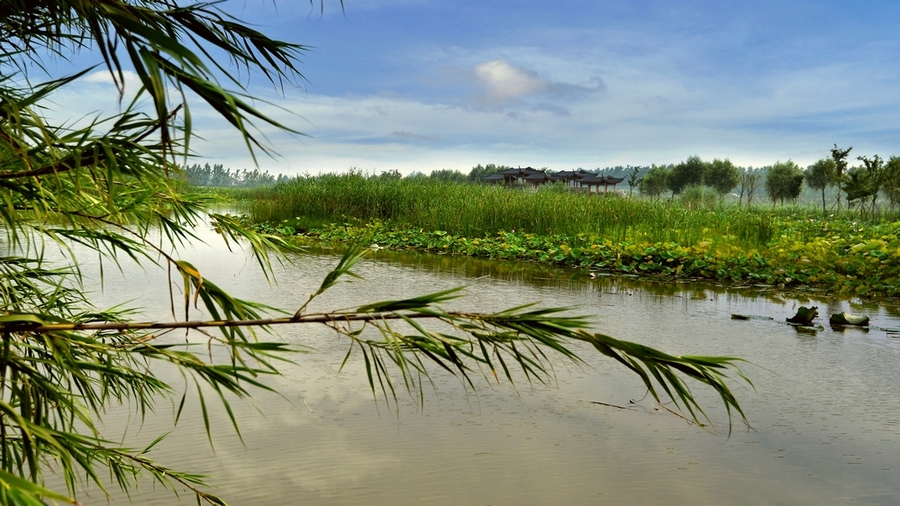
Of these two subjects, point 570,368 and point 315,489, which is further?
point 570,368

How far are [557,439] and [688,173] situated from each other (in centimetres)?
5983

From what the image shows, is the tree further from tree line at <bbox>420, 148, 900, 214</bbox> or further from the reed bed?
tree line at <bbox>420, 148, 900, 214</bbox>

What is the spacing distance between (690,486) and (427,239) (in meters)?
Answer: 10.1

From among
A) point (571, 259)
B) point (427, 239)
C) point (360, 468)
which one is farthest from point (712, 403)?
point (427, 239)

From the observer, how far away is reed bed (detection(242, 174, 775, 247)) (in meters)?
12.1

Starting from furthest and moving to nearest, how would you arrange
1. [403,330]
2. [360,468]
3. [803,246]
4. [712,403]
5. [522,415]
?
[803,246] < [403,330] < [712,403] < [522,415] < [360,468]

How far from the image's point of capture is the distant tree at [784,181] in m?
51.3

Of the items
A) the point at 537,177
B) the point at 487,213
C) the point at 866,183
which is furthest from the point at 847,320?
the point at 537,177

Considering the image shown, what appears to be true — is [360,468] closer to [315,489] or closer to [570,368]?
[315,489]

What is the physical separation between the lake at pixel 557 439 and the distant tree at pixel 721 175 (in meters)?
57.1

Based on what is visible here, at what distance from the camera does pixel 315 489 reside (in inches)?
101

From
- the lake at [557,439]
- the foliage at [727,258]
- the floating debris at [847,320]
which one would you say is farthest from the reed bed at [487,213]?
the lake at [557,439]

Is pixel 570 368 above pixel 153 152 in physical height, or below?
below

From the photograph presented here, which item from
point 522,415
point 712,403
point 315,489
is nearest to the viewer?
point 315,489
